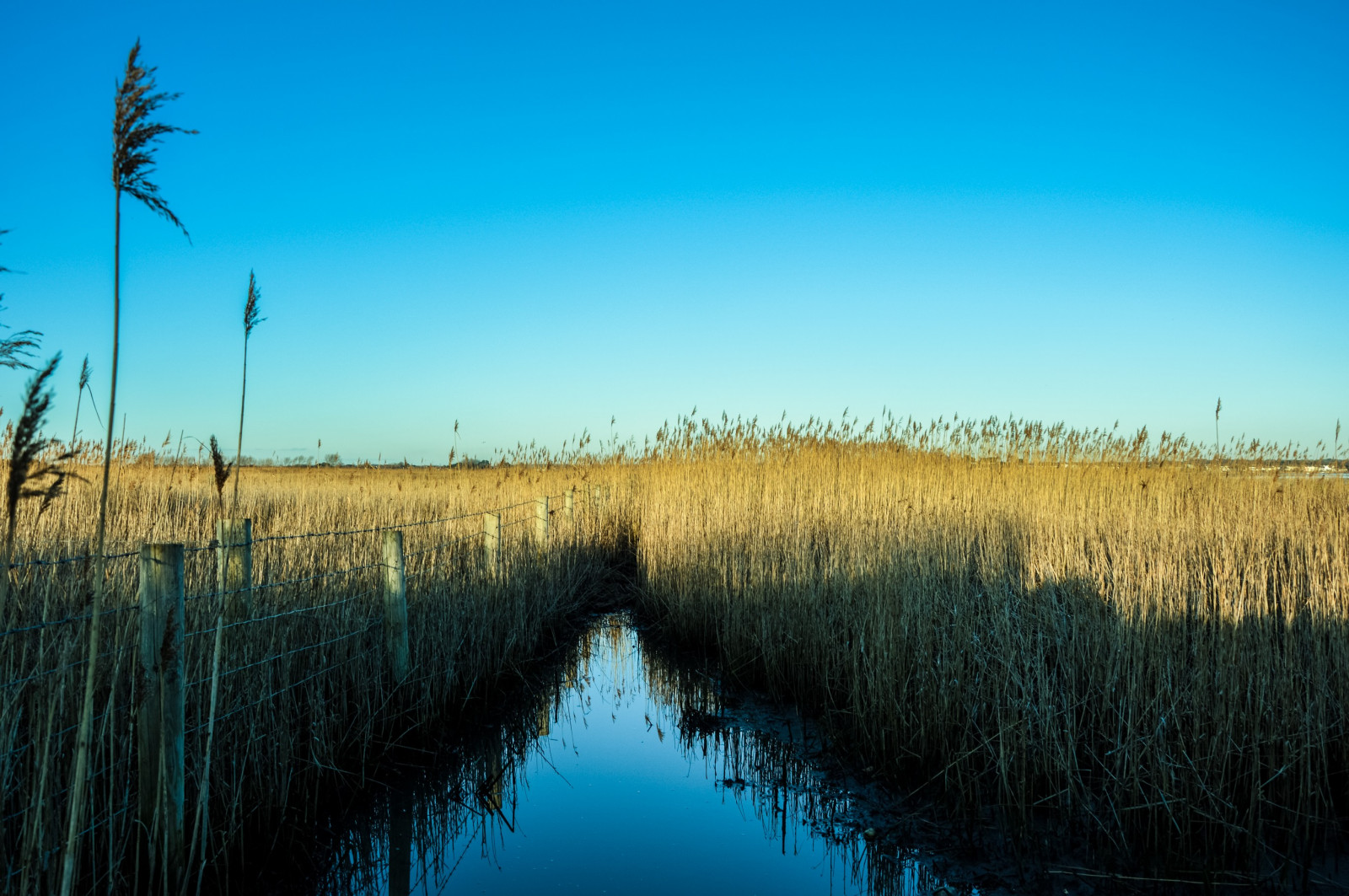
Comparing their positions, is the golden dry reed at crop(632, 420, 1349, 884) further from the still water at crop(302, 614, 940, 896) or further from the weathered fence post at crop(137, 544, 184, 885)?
the weathered fence post at crop(137, 544, 184, 885)

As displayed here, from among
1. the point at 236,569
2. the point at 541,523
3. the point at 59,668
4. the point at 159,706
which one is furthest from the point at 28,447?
the point at 541,523

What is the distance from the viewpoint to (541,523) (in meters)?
8.20

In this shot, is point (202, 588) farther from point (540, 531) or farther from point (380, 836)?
point (540, 531)

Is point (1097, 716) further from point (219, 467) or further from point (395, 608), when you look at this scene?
point (219, 467)

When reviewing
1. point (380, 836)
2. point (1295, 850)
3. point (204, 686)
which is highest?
point (204, 686)

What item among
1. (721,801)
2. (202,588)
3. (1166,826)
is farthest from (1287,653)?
(202,588)

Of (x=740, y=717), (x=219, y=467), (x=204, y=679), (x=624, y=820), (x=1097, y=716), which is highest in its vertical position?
(x=219, y=467)

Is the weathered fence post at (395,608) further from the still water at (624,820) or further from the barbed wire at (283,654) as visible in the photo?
the still water at (624,820)

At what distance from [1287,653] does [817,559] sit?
3562 mm

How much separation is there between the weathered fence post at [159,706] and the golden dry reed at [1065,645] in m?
3.33

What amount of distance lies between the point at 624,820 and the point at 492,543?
318 centimetres

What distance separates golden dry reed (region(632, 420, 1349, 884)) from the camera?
323 centimetres

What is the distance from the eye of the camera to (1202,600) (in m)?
4.19

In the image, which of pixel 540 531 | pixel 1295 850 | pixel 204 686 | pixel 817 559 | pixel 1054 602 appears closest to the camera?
pixel 1295 850
